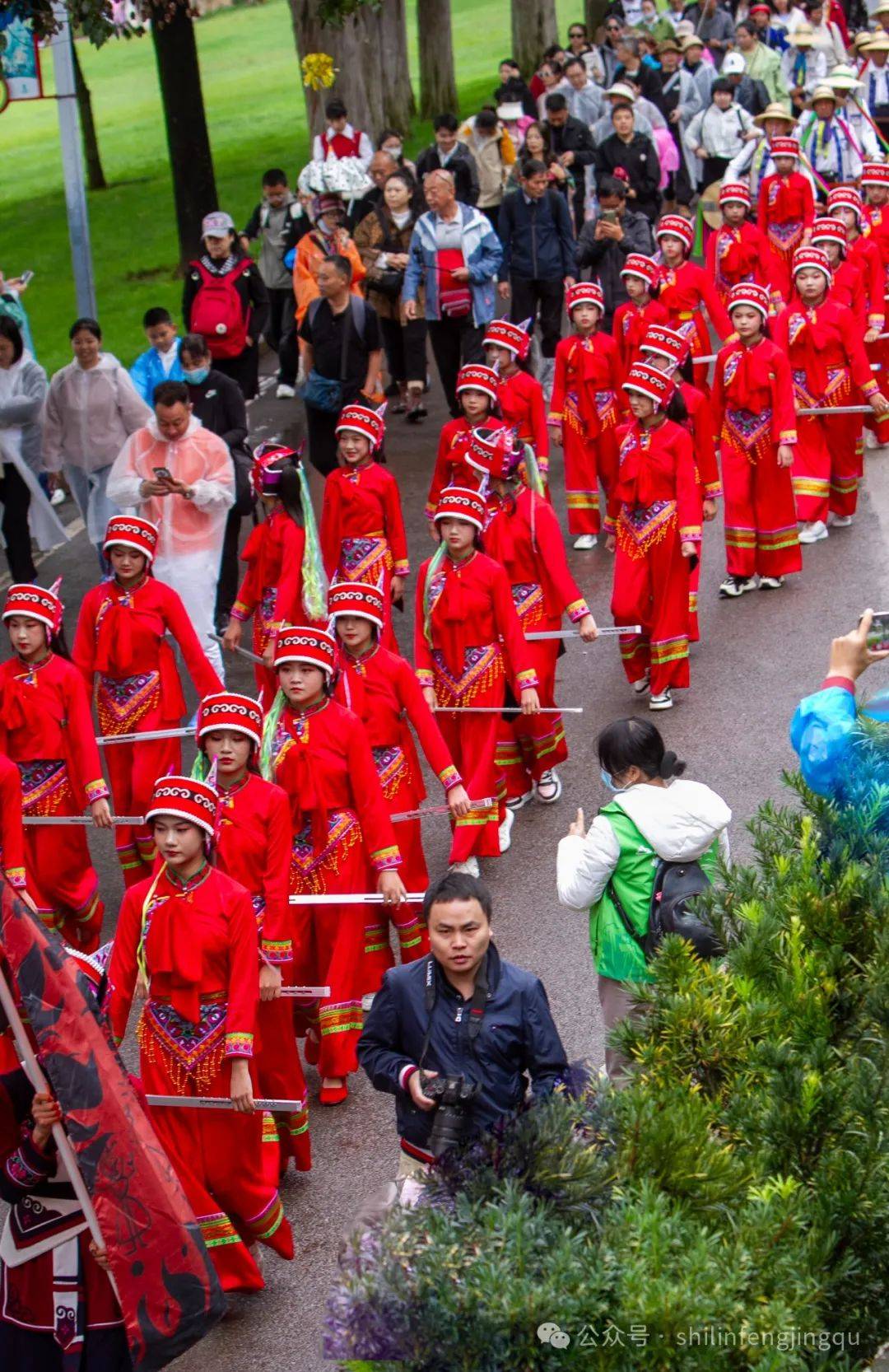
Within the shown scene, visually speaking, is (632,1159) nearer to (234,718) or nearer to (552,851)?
(234,718)

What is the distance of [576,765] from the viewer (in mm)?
10234

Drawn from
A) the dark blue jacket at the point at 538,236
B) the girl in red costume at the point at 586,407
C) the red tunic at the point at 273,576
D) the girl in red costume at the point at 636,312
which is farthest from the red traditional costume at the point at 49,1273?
the dark blue jacket at the point at 538,236

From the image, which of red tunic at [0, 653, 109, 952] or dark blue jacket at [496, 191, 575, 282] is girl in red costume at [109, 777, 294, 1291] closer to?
red tunic at [0, 653, 109, 952]

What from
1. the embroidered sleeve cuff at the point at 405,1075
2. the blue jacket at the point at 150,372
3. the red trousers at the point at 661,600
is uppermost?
the embroidered sleeve cuff at the point at 405,1075

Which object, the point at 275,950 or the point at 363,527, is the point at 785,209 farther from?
the point at 275,950

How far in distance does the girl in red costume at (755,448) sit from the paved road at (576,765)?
228 mm

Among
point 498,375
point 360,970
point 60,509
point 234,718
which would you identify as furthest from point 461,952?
point 60,509

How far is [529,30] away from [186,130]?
15991 mm

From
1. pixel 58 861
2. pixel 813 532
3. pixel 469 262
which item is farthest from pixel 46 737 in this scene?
pixel 469 262

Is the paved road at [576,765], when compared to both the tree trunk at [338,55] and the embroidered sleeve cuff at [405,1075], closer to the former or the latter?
the embroidered sleeve cuff at [405,1075]

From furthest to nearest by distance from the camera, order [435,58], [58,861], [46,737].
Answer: [435,58] < [58,861] < [46,737]

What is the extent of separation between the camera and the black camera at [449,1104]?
476cm

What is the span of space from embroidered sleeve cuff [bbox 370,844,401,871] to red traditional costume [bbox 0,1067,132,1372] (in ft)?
7.85

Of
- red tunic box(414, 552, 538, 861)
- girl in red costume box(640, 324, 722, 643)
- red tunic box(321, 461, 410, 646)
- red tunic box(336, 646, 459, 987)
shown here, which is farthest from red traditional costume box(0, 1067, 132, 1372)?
girl in red costume box(640, 324, 722, 643)
